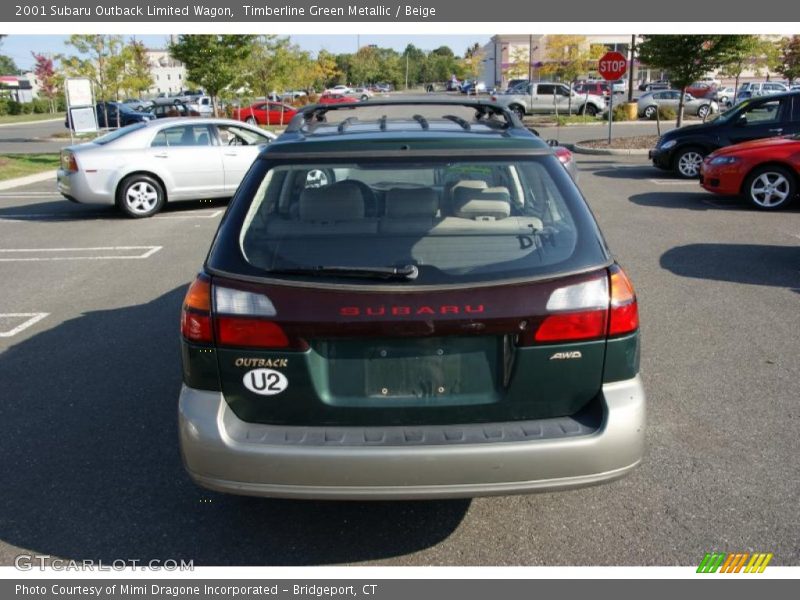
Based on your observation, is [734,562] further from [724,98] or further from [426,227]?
[724,98]

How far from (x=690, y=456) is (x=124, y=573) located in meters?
2.83

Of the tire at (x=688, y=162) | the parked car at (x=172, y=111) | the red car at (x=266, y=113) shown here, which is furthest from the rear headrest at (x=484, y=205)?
the red car at (x=266, y=113)

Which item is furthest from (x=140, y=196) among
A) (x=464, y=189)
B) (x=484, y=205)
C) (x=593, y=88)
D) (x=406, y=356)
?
(x=593, y=88)

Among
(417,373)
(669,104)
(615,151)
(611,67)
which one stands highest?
(611,67)

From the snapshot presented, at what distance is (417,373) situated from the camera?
9.18 feet

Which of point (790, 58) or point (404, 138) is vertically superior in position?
point (790, 58)

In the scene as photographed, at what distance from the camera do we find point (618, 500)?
347cm

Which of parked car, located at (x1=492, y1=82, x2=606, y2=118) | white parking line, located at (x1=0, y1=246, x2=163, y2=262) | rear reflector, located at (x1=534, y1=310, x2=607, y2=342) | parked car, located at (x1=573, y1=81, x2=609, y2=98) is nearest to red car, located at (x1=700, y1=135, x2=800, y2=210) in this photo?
white parking line, located at (x1=0, y1=246, x2=163, y2=262)

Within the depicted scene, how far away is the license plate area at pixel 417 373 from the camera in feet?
9.10

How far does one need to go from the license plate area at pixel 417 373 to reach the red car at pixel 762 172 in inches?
391

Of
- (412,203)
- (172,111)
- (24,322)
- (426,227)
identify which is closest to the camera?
(426,227)

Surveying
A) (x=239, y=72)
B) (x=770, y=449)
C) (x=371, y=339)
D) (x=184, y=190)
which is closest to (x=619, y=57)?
(x=239, y=72)

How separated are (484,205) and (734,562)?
184cm

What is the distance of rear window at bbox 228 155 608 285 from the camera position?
2.82 metres
